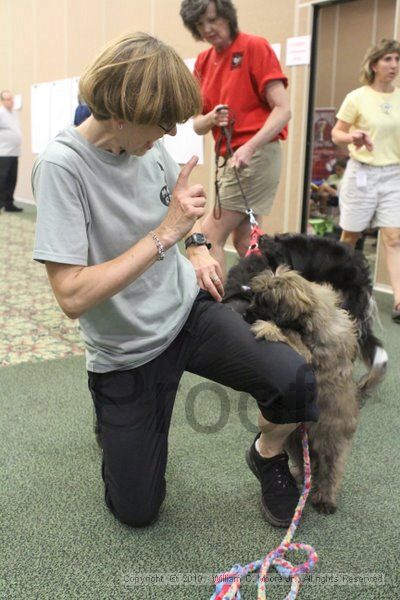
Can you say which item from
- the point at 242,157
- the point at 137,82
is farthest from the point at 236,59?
the point at 137,82

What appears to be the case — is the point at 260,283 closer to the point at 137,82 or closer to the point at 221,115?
the point at 137,82

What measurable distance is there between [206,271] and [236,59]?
153 centimetres

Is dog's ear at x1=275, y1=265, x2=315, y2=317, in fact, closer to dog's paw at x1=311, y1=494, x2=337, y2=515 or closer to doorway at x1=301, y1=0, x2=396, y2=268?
dog's paw at x1=311, y1=494, x2=337, y2=515

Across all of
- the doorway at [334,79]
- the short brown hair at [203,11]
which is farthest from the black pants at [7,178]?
the short brown hair at [203,11]

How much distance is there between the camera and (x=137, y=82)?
52.8 inches

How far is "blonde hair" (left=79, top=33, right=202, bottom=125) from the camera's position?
1341 millimetres

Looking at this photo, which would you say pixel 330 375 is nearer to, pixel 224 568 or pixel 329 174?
pixel 224 568

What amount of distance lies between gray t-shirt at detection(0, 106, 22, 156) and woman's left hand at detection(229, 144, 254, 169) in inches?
258

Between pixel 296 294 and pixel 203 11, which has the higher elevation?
pixel 203 11

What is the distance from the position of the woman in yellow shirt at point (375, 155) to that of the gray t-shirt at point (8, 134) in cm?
606

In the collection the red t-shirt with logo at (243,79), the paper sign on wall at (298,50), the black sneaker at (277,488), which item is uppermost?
the paper sign on wall at (298,50)

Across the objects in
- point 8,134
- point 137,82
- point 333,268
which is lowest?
point 333,268

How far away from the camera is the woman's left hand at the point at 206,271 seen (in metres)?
1.77

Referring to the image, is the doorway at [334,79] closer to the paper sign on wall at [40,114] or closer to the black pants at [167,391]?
the black pants at [167,391]
